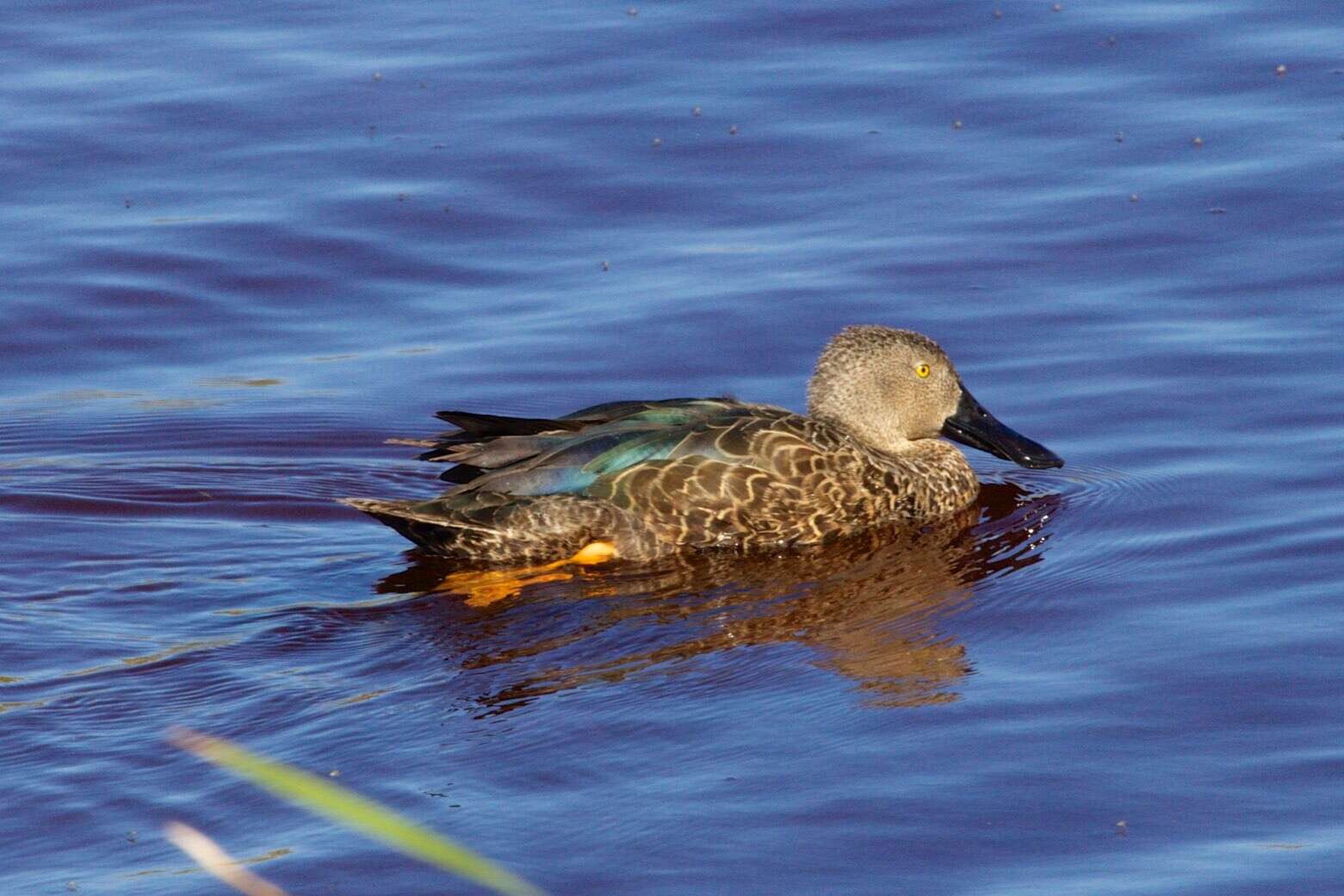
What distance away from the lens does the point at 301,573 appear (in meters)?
7.81

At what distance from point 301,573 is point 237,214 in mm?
4383

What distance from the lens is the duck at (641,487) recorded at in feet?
25.5

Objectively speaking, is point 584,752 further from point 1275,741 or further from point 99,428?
point 99,428

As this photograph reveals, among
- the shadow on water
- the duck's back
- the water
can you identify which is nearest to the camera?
the water

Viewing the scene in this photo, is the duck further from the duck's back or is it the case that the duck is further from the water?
the water

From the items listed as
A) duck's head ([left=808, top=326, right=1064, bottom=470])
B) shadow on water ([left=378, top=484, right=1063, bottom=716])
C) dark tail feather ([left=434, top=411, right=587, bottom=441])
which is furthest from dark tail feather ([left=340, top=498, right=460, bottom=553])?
duck's head ([left=808, top=326, right=1064, bottom=470])

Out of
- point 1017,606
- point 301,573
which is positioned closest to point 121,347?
point 301,573

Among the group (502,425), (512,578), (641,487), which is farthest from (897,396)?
(512,578)

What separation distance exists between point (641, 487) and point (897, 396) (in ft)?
4.79

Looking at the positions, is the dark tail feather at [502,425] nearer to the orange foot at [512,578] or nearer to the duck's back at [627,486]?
the duck's back at [627,486]

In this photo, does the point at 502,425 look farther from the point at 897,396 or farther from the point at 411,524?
the point at 897,396

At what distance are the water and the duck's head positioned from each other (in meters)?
0.29

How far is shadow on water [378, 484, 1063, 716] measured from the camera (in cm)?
664

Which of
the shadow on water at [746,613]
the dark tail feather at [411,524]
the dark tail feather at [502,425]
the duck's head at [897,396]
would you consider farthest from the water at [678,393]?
the dark tail feather at [502,425]
